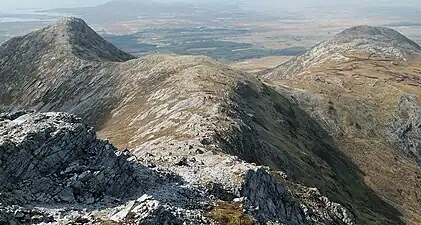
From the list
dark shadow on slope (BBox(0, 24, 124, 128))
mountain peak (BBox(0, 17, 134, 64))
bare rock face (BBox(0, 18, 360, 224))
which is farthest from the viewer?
mountain peak (BBox(0, 17, 134, 64))

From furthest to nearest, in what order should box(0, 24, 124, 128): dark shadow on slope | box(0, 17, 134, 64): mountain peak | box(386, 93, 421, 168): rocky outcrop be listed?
box(0, 17, 134, 64): mountain peak
box(386, 93, 421, 168): rocky outcrop
box(0, 24, 124, 128): dark shadow on slope

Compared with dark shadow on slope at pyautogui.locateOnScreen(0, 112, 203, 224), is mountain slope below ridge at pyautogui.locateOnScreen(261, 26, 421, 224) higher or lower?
lower

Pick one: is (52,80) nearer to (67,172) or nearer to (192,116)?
(192,116)

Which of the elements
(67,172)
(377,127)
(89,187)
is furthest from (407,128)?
(67,172)

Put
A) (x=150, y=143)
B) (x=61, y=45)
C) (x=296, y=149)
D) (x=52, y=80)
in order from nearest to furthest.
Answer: (x=150, y=143)
(x=296, y=149)
(x=52, y=80)
(x=61, y=45)

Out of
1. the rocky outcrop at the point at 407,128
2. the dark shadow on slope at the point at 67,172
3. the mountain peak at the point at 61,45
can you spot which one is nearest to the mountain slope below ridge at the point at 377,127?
the rocky outcrop at the point at 407,128

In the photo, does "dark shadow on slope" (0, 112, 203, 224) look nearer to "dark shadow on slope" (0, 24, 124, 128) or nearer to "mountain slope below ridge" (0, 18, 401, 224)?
"mountain slope below ridge" (0, 18, 401, 224)

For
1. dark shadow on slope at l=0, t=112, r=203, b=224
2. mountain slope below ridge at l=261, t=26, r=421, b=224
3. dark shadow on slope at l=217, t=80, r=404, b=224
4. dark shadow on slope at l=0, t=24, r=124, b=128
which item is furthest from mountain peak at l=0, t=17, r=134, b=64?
dark shadow on slope at l=0, t=112, r=203, b=224

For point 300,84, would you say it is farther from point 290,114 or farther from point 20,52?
point 20,52

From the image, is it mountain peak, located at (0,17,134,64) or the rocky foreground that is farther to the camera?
mountain peak, located at (0,17,134,64)
